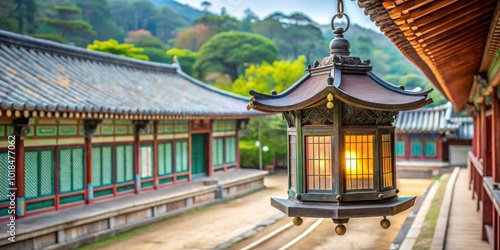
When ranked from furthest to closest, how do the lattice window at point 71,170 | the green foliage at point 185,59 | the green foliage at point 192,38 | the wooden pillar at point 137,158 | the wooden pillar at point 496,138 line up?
the green foliage at point 192,38 < the green foliage at point 185,59 < the wooden pillar at point 137,158 < the lattice window at point 71,170 < the wooden pillar at point 496,138

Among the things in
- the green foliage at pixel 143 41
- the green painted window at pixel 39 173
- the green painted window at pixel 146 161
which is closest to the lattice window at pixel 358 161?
the green painted window at pixel 39 173

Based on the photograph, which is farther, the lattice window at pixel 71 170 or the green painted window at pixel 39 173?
the lattice window at pixel 71 170

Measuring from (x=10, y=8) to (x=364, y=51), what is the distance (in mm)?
44906

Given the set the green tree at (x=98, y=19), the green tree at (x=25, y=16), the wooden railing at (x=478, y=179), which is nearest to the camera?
the wooden railing at (x=478, y=179)

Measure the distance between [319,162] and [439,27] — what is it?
183 centimetres

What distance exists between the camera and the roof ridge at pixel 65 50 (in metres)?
15.0

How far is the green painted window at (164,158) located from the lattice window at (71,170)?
4181mm

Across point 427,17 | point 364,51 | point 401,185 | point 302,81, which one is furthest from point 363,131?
point 364,51

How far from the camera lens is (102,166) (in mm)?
15508

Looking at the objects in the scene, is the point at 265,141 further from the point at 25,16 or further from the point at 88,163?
the point at 25,16

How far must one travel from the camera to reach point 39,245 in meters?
11.5

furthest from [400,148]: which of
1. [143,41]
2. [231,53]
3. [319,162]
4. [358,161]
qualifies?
[143,41]

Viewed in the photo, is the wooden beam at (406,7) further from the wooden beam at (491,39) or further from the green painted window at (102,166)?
the green painted window at (102,166)

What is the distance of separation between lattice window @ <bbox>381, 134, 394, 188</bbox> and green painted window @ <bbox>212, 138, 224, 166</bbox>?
56.7 ft
